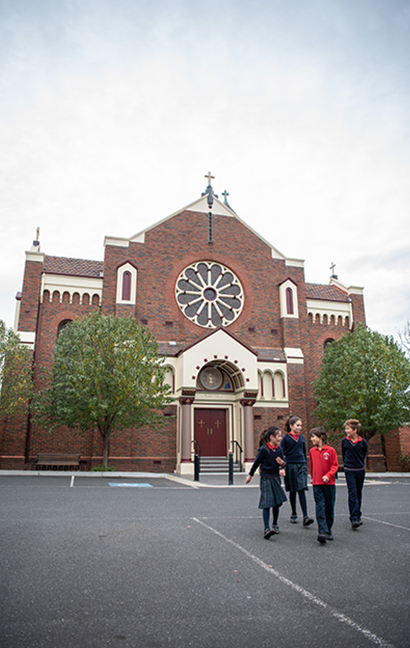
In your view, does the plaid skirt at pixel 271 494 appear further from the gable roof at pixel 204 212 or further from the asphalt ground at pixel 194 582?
the gable roof at pixel 204 212

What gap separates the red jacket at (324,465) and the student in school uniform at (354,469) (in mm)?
848

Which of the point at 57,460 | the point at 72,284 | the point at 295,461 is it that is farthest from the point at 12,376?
the point at 295,461

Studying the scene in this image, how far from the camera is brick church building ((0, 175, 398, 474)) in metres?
21.8

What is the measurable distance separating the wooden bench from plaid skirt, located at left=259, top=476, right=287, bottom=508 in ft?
50.7

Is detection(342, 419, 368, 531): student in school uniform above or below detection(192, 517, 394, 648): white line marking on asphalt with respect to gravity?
above

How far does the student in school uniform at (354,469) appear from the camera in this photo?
7.63 meters

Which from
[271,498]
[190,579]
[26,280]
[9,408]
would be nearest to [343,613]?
[190,579]

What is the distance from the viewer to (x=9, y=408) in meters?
19.3

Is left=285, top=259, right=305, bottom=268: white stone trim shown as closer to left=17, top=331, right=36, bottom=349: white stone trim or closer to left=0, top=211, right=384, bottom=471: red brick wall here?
left=0, top=211, right=384, bottom=471: red brick wall

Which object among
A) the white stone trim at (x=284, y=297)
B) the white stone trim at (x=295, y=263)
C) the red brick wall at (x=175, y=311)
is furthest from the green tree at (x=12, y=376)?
the white stone trim at (x=295, y=263)

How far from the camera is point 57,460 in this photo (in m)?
20.9

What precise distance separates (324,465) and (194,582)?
9.72ft

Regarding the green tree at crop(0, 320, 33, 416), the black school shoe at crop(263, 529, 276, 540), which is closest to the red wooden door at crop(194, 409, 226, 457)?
the green tree at crop(0, 320, 33, 416)

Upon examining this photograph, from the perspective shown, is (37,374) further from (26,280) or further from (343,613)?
(343,613)
